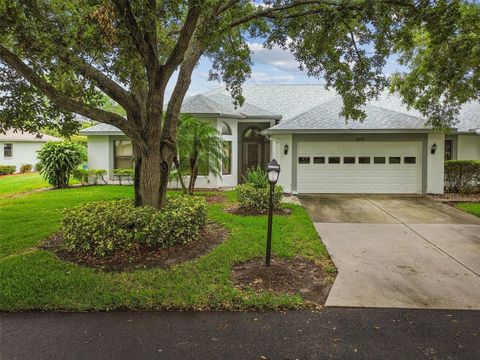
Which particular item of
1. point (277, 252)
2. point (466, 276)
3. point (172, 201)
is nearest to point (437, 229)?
point (466, 276)

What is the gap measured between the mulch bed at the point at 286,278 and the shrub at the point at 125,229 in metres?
1.45

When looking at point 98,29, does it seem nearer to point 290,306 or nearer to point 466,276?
point 290,306

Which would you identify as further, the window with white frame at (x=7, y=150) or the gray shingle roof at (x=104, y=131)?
the window with white frame at (x=7, y=150)

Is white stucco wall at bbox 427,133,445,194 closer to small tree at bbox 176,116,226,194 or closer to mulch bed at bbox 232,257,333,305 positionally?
small tree at bbox 176,116,226,194

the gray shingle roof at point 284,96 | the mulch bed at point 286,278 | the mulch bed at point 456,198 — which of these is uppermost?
the gray shingle roof at point 284,96

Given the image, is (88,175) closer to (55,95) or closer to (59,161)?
(59,161)

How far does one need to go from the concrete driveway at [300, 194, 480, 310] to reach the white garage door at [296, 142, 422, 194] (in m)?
2.61

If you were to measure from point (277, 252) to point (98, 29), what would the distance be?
17.2 ft

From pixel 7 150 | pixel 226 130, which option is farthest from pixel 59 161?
pixel 7 150

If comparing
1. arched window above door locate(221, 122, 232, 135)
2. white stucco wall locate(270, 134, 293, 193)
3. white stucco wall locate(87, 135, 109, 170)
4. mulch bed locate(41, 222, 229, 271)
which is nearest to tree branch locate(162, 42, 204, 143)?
mulch bed locate(41, 222, 229, 271)

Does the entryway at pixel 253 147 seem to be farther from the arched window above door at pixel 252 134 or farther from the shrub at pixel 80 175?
the shrub at pixel 80 175

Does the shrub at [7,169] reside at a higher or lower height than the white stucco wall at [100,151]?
lower

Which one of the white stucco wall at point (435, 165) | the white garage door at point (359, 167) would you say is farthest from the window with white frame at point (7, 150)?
the white stucco wall at point (435, 165)

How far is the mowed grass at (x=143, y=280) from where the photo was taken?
4301mm
